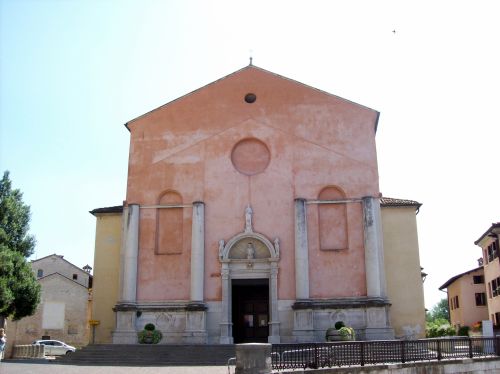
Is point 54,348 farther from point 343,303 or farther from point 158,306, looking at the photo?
point 343,303

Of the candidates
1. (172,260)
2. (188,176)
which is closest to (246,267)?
(172,260)

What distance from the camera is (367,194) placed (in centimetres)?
2630

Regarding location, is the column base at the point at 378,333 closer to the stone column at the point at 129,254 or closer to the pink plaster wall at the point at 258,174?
the pink plaster wall at the point at 258,174

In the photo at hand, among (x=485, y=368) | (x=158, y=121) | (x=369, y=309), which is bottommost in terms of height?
(x=485, y=368)

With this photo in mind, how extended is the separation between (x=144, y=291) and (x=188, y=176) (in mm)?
6036

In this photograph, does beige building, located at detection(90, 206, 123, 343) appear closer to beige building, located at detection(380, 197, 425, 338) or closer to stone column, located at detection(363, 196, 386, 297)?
stone column, located at detection(363, 196, 386, 297)

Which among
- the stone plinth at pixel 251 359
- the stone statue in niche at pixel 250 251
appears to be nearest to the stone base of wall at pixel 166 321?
the stone statue in niche at pixel 250 251

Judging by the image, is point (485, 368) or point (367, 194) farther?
point (367, 194)

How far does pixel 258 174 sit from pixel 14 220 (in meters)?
11.5

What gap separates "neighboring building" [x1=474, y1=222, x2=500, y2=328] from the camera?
37.2m

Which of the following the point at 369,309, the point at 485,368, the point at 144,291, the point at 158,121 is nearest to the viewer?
the point at 485,368

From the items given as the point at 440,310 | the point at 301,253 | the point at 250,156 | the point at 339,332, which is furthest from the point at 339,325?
the point at 440,310

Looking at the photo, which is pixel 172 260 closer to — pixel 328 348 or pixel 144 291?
pixel 144 291

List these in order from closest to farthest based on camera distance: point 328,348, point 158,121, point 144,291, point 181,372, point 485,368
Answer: point 328,348
point 181,372
point 485,368
point 144,291
point 158,121
